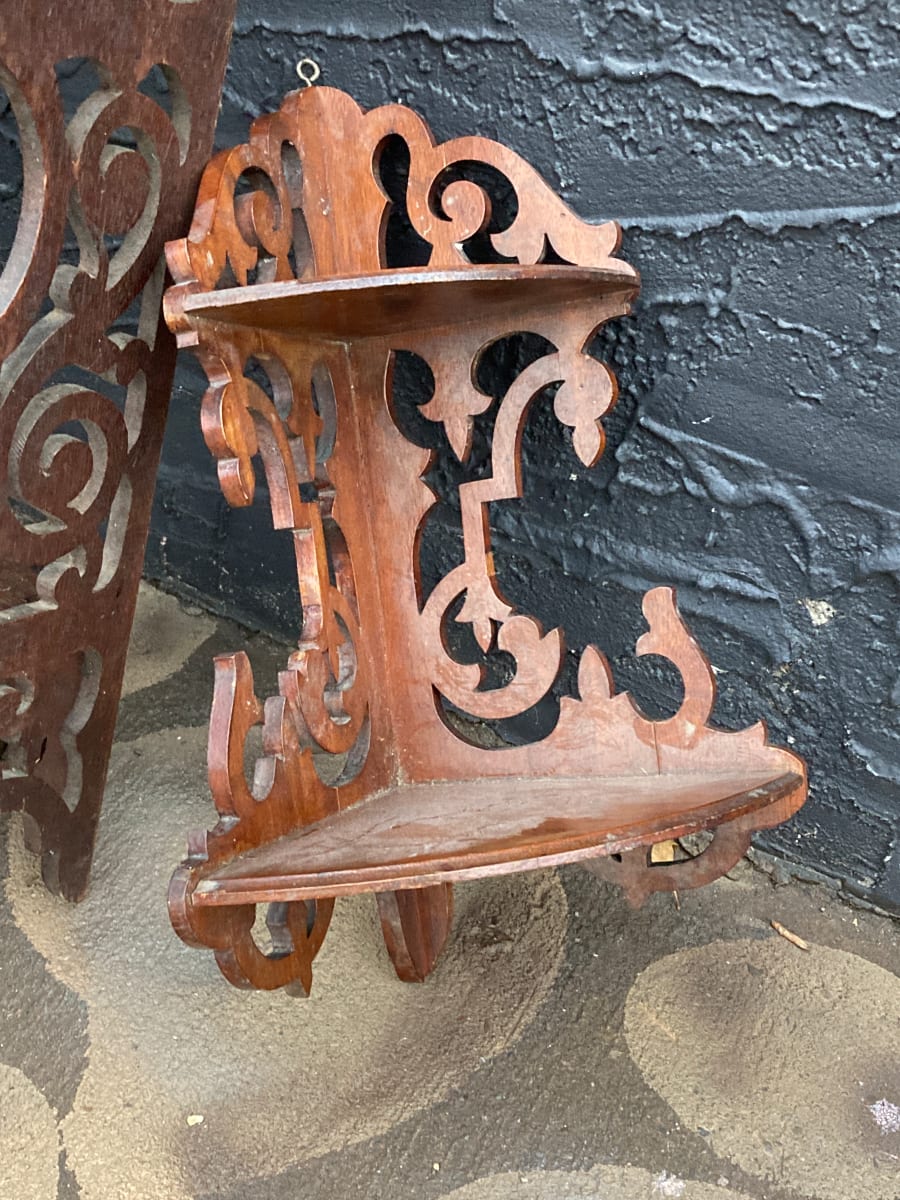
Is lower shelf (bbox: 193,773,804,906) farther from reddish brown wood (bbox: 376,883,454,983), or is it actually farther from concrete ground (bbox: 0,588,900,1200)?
concrete ground (bbox: 0,588,900,1200)

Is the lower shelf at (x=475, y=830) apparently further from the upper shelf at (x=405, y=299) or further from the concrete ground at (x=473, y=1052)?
the upper shelf at (x=405, y=299)

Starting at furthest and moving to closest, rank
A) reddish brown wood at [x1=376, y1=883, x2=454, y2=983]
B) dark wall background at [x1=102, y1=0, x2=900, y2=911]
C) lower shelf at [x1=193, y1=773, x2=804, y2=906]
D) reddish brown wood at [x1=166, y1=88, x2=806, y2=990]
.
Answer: reddish brown wood at [x1=376, y1=883, x2=454, y2=983] → dark wall background at [x1=102, y1=0, x2=900, y2=911] → reddish brown wood at [x1=166, y1=88, x2=806, y2=990] → lower shelf at [x1=193, y1=773, x2=804, y2=906]

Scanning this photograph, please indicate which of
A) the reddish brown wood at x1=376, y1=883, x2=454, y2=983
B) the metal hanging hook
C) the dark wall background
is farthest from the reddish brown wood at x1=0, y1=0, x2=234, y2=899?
the reddish brown wood at x1=376, y1=883, x2=454, y2=983

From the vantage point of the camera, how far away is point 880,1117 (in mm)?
1104

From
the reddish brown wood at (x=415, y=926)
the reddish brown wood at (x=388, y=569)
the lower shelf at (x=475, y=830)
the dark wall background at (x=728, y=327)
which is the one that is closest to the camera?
the lower shelf at (x=475, y=830)

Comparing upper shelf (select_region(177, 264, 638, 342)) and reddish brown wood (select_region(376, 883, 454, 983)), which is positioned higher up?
upper shelf (select_region(177, 264, 638, 342))

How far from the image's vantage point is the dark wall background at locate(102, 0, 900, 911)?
1.04m

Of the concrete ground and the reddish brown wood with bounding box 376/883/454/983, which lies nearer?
the concrete ground

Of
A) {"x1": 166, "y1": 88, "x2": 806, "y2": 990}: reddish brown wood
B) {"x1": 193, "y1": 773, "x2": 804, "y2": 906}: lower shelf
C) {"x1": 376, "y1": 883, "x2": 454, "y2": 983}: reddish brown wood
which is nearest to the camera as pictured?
{"x1": 193, "y1": 773, "x2": 804, "y2": 906}: lower shelf

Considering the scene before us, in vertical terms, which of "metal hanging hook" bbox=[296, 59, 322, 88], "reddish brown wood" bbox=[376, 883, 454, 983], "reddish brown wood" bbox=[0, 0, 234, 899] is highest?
"metal hanging hook" bbox=[296, 59, 322, 88]

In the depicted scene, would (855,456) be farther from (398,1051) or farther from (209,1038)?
(209,1038)

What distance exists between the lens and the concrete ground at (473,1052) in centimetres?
105

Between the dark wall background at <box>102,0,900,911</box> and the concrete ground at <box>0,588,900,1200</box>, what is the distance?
0.23 meters

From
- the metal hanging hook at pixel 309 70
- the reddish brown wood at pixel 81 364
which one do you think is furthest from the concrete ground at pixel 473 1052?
the metal hanging hook at pixel 309 70
